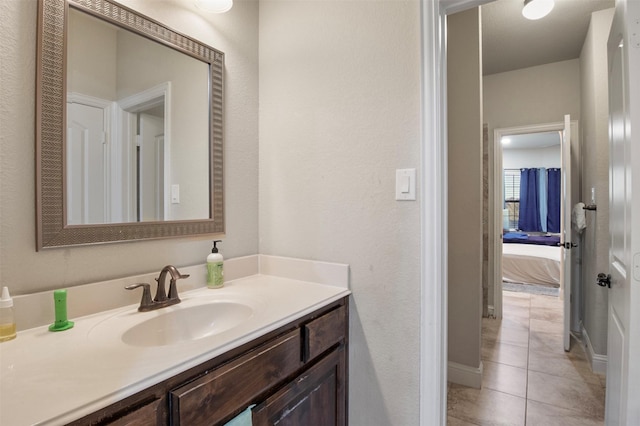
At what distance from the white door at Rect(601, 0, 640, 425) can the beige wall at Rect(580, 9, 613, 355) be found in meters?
1.38

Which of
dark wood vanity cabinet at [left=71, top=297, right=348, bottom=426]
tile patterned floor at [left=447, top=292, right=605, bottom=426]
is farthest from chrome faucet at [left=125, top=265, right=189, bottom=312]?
tile patterned floor at [left=447, top=292, right=605, bottom=426]

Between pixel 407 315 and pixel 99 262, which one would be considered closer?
pixel 99 262

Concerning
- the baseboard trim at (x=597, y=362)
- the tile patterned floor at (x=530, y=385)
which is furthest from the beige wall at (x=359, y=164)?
the baseboard trim at (x=597, y=362)

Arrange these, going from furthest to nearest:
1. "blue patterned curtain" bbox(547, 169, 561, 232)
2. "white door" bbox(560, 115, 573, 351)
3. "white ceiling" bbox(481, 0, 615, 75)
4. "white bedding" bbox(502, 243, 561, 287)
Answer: "blue patterned curtain" bbox(547, 169, 561, 232) → "white bedding" bbox(502, 243, 561, 287) → "white door" bbox(560, 115, 573, 351) → "white ceiling" bbox(481, 0, 615, 75)

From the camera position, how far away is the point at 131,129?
1234mm

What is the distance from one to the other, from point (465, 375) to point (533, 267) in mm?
3175

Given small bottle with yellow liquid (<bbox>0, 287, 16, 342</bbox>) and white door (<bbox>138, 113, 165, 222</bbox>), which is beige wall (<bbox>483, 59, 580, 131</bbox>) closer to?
white door (<bbox>138, 113, 165, 222</bbox>)

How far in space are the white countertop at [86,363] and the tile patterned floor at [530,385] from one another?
1547 mm

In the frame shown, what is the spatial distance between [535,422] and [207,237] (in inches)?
80.5

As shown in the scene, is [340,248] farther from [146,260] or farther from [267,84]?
[267,84]

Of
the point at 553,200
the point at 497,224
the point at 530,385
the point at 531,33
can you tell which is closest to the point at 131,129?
the point at 530,385

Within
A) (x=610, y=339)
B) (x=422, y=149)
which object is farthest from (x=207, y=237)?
(x=610, y=339)

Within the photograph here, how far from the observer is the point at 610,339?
1.42 metres

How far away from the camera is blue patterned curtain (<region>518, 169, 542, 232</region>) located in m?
7.49
